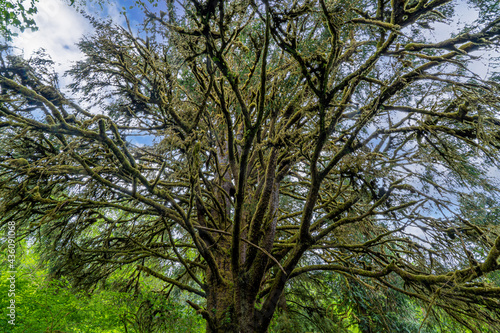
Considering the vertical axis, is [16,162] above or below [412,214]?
above

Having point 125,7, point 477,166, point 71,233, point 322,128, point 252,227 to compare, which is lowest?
point 71,233

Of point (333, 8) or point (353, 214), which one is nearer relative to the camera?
point (333, 8)

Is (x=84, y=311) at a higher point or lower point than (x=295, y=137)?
lower

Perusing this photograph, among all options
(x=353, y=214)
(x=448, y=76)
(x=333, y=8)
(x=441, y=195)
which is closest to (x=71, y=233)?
(x=353, y=214)

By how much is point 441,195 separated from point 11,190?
5.41 metres

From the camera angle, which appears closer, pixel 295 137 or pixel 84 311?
pixel 295 137

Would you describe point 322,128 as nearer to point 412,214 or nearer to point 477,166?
point 412,214

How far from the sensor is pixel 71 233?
13.5 ft

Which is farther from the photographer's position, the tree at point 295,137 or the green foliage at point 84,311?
the green foliage at point 84,311

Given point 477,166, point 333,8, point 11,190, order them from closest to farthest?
1. point 333,8
2. point 11,190
3. point 477,166

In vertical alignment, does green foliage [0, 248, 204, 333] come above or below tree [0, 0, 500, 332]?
below

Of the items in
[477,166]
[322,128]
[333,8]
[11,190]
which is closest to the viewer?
[333,8]

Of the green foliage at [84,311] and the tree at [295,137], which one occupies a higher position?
the tree at [295,137]

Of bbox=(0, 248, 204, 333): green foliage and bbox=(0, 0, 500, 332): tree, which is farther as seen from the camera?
bbox=(0, 248, 204, 333): green foliage
